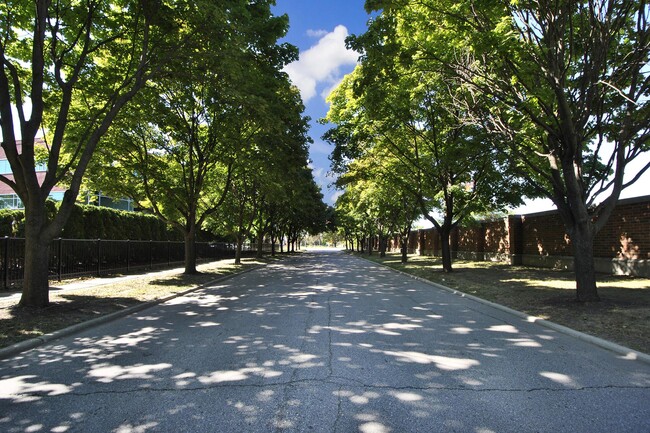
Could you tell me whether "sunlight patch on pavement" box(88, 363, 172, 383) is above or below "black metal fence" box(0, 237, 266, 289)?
below

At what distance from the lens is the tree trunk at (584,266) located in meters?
9.52

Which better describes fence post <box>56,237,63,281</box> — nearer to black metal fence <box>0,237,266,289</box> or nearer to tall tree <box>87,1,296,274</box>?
black metal fence <box>0,237,266,289</box>

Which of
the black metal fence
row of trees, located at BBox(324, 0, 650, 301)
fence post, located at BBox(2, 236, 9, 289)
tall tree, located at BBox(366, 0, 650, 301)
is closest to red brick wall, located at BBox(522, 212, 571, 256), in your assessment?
row of trees, located at BBox(324, 0, 650, 301)

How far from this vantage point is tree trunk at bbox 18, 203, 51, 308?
9.09 meters

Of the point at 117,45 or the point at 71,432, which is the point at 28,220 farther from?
the point at 71,432

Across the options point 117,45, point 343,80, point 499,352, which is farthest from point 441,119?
point 499,352

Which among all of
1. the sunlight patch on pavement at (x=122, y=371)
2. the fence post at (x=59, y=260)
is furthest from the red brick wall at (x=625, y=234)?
the fence post at (x=59, y=260)

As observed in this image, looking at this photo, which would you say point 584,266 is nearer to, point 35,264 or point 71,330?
point 71,330

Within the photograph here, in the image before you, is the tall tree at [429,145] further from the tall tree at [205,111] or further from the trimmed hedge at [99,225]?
the trimmed hedge at [99,225]

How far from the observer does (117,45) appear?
39.9 ft

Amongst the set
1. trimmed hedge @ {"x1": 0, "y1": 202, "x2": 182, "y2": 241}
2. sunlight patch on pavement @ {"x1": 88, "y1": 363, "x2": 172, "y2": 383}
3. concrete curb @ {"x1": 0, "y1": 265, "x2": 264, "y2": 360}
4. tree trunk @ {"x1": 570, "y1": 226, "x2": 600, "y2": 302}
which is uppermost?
trimmed hedge @ {"x1": 0, "y1": 202, "x2": 182, "y2": 241}

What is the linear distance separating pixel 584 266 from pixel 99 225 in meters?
19.2

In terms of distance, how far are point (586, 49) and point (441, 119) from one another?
895cm

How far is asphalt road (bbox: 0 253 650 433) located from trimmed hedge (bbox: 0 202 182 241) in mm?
9906
